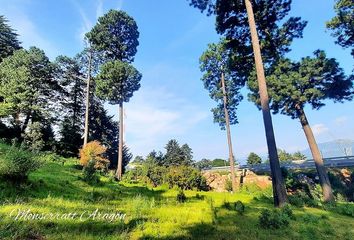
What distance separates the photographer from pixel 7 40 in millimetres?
30438

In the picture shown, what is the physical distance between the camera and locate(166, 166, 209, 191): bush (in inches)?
785

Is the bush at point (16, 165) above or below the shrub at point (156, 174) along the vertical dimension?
below

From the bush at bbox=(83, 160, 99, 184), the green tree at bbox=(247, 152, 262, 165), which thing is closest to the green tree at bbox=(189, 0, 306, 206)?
the bush at bbox=(83, 160, 99, 184)

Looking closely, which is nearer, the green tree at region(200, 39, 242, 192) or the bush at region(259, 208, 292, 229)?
the bush at region(259, 208, 292, 229)

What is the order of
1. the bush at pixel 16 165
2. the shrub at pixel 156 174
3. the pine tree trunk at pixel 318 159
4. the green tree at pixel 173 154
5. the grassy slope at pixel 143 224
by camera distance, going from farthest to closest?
1. the green tree at pixel 173 154
2. the shrub at pixel 156 174
3. the pine tree trunk at pixel 318 159
4. the bush at pixel 16 165
5. the grassy slope at pixel 143 224

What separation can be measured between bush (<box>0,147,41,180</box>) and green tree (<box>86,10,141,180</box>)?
57.3 feet

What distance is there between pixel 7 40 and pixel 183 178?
86.5 feet

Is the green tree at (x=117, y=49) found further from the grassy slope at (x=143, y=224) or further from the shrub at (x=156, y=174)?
the grassy slope at (x=143, y=224)

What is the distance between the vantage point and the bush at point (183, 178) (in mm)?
19938

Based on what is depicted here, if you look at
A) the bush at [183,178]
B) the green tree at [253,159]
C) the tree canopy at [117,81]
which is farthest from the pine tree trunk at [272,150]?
the green tree at [253,159]

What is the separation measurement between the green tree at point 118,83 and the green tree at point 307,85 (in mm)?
12028

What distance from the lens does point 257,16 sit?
46.8 feet

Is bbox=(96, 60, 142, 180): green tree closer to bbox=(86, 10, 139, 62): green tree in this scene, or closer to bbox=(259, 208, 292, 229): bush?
bbox=(86, 10, 139, 62): green tree

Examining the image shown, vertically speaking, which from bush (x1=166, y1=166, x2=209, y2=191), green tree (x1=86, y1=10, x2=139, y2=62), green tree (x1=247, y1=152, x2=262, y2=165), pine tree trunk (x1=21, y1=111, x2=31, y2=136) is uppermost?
green tree (x1=86, y1=10, x2=139, y2=62)
